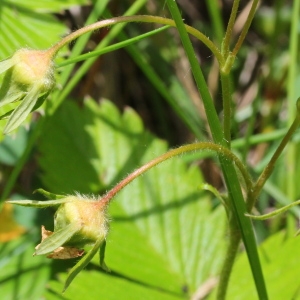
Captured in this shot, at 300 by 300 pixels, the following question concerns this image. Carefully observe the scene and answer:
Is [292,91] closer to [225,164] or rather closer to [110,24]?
[225,164]

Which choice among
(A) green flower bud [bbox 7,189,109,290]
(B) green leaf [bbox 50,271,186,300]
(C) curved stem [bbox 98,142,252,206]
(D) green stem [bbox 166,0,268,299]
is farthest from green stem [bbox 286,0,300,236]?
(A) green flower bud [bbox 7,189,109,290]

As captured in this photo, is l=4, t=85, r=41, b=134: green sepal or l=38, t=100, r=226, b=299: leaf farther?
l=38, t=100, r=226, b=299: leaf

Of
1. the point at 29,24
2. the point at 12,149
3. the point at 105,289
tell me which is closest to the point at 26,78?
the point at 105,289

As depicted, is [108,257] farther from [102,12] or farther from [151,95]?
[151,95]

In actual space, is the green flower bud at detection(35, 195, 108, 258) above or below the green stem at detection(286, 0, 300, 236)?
above

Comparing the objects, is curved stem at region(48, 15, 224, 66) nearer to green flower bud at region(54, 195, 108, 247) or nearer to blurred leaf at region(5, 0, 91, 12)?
green flower bud at region(54, 195, 108, 247)

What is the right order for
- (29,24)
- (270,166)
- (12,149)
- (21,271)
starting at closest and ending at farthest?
(270,166)
(21,271)
(29,24)
(12,149)

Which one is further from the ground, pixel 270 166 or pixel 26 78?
pixel 26 78

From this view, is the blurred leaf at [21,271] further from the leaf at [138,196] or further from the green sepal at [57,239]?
the green sepal at [57,239]
